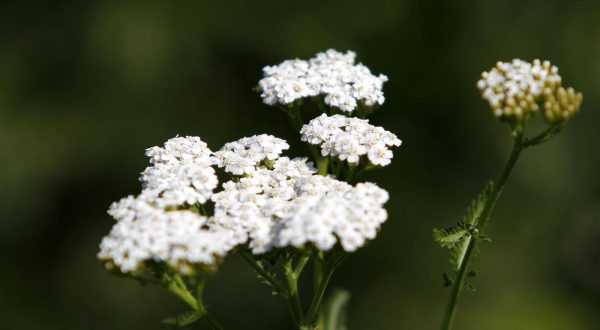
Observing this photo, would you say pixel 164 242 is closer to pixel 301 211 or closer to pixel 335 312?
pixel 301 211

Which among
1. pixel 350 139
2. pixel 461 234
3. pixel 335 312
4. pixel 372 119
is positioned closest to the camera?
pixel 335 312

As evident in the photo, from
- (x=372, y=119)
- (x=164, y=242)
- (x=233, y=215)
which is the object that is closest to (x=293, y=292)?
(x=233, y=215)

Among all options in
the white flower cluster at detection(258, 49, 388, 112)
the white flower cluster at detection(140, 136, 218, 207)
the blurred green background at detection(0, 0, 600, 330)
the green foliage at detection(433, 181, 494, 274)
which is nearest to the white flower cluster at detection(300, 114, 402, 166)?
the white flower cluster at detection(258, 49, 388, 112)

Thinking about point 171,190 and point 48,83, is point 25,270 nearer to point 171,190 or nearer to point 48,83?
point 48,83

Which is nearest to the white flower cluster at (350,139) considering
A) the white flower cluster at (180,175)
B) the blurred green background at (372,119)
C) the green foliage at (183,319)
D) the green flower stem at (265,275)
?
the white flower cluster at (180,175)

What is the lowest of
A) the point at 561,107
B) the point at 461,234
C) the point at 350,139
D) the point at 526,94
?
the point at 461,234

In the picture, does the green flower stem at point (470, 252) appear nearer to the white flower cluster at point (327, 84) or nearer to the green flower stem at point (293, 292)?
the green flower stem at point (293, 292)
